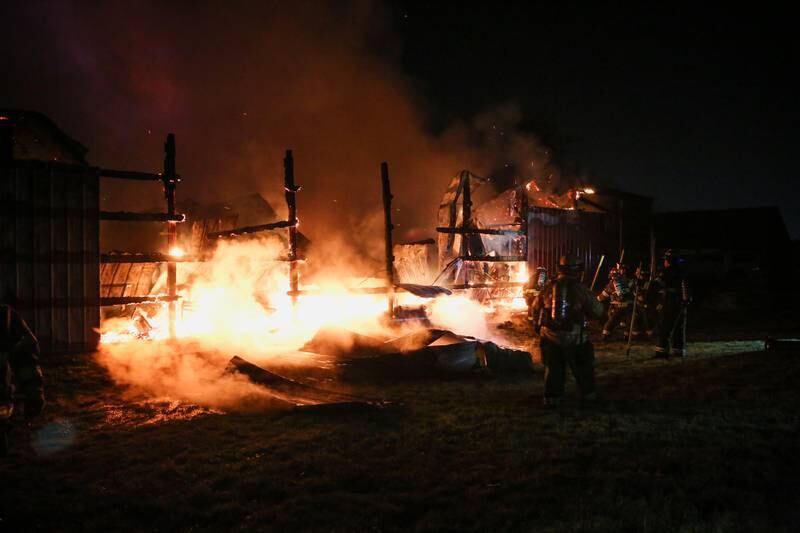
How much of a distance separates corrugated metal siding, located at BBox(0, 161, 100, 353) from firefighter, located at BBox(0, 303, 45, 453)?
4.34 metres

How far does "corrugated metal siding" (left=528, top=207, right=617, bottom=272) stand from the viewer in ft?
60.2

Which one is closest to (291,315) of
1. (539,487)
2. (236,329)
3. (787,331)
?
(236,329)

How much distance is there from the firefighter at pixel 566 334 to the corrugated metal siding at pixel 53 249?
320 inches

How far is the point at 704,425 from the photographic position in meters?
6.25

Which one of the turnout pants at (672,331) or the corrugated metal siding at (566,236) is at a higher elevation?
the corrugated metal siding at (566,236)

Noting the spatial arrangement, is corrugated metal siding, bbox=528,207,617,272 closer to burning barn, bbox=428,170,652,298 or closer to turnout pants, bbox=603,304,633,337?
burning barn, bbox=428,170,652,298

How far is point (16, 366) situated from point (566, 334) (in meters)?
6.48

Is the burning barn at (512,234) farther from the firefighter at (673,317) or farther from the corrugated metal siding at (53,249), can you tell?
the corrugated metal siding at (53,249)

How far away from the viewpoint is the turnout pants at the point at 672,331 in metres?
11.5

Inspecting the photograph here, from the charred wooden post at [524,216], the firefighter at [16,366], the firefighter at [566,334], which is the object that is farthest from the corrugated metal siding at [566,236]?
the firefighter at [16,366]

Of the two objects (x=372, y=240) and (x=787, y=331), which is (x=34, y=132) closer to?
(x=372, y=240)

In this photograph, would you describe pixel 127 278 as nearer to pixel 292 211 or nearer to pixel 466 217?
pixel 292 211

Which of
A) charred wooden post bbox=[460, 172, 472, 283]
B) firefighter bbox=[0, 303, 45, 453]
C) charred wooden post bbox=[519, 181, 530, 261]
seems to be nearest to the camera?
firefighter bbox=[0, 303, 45, 453]

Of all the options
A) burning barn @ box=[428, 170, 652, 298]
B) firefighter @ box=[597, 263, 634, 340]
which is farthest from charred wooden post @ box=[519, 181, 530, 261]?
firefighter @ box=[597, 263, 634, 340]
